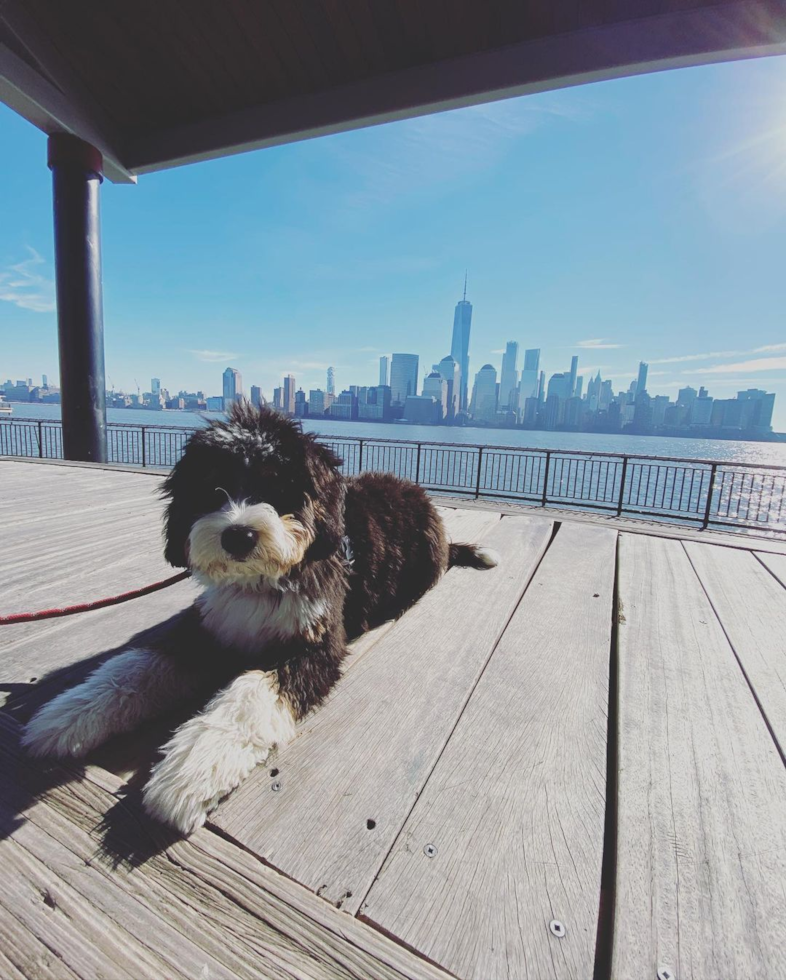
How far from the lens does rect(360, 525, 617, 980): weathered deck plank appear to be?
803mm

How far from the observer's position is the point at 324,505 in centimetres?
163

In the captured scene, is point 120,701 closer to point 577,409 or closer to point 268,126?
point 268,126

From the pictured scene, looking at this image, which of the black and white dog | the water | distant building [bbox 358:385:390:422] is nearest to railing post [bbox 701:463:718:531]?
the water

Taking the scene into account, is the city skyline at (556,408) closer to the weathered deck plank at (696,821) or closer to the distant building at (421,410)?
the distant building at (421,410)

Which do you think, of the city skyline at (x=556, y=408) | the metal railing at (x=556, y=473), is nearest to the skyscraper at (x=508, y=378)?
the city skyline at (x=556, y=408)

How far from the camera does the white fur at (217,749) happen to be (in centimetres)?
103

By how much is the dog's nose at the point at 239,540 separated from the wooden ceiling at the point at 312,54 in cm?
703

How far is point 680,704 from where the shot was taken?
4.99 feet

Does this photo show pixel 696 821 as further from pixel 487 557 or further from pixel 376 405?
pixel 376 405

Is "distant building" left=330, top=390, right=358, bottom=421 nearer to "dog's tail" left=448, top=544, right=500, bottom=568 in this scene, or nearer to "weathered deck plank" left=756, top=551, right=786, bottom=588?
"dog's tail" left=448, top=544, right=500, bottom=568

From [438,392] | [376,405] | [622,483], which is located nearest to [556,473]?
[622,483]

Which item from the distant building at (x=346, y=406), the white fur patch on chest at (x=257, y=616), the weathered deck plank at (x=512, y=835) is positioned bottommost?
the weathered deck plank at (x=512, y=835)

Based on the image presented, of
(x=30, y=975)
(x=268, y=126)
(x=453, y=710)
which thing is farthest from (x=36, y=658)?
(x=268, y=126)

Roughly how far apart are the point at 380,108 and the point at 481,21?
1548mm
